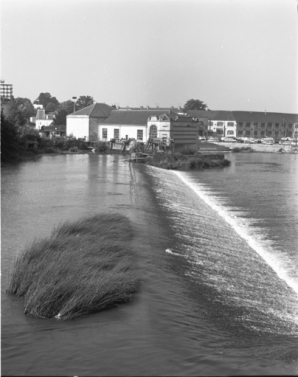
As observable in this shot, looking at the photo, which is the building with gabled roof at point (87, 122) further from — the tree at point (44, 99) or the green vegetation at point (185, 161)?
the tree at point (44, 99)

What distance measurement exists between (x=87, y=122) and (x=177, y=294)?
50979mm

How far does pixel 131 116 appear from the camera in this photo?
58094 mm

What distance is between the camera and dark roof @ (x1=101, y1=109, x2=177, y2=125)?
186ft

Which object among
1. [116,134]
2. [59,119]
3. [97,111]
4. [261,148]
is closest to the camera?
[116,134]

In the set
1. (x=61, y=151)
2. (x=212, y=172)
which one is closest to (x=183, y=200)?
(x=212, y=172)

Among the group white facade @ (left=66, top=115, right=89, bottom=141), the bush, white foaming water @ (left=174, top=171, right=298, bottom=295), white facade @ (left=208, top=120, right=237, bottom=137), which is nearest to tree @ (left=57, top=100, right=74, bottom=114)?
white facade @ (left=66, top=115, right=89, bottom=141)

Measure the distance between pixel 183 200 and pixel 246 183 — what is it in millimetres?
9743

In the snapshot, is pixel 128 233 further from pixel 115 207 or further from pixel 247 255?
pixel 115 207

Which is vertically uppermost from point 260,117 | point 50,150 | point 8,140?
point 260,117

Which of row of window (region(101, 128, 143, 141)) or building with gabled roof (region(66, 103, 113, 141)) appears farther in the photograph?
building with gabled roof (region(66, 103, 113, 141))

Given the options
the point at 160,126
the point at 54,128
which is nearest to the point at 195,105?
the point at 54,128

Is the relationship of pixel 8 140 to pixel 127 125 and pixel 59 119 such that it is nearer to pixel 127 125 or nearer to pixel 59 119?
pixel 127 125

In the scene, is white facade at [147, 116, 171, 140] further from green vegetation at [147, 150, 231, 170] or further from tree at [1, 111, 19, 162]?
tree at [1, 111, 19, 162]

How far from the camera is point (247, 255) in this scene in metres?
13.6
